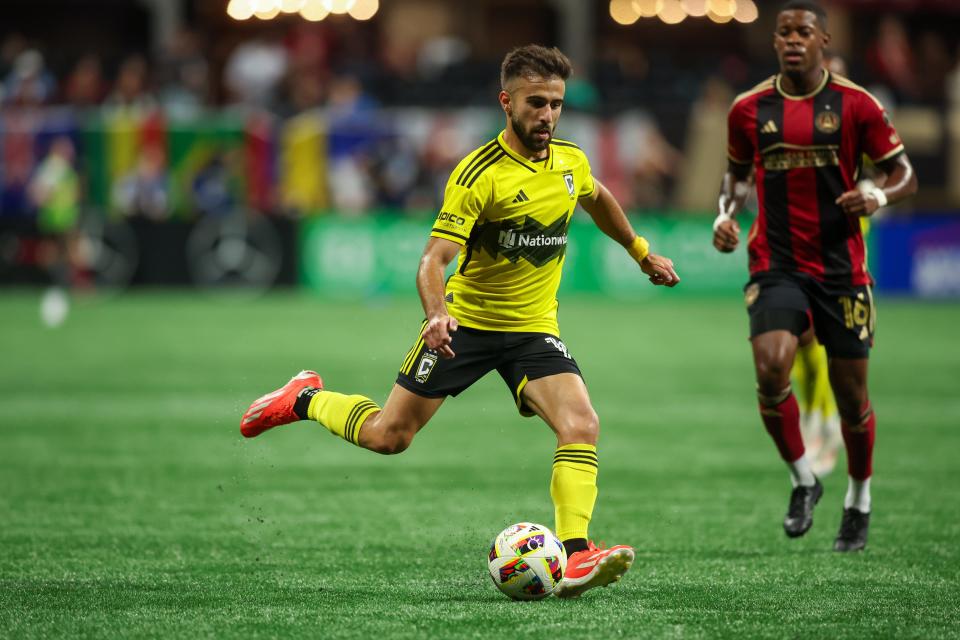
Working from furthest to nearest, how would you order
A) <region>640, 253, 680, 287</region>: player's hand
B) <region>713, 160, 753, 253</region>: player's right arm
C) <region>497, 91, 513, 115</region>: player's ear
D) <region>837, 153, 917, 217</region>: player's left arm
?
<region>713, 160, 753, 253</region>: player's right arm
<region>837, 153, 917, 217</region>: player's left arm
<region>640, 253, 680, 287</region>: player's hand
<region>497, 91, 513, 115</region>: player's ear

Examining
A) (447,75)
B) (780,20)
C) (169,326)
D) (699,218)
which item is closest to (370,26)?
(447,75)

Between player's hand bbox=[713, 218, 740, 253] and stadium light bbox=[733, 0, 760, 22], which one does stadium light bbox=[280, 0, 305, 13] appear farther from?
player's hand bbox=[713, 218, 740, 253]

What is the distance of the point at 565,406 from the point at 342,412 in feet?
3.72

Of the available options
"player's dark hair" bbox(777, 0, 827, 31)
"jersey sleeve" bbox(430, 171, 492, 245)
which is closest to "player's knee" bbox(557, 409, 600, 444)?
"jersey sleeve" bbox(430, 171, 492, 245)

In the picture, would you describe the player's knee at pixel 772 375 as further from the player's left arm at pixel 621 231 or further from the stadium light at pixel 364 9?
the stadium light at pixel 364 9

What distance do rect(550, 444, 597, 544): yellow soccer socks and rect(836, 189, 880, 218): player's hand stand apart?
1659 millimetres

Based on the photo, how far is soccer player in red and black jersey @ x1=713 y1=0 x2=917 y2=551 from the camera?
6848mm

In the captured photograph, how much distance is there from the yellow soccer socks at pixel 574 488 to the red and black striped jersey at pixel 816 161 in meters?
1.74

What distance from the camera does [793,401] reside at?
23.1 feet

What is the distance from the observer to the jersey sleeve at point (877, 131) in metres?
6.84

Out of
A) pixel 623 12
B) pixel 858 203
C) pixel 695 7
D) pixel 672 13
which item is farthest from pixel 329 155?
pixel 858 203

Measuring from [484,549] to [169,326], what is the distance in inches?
452

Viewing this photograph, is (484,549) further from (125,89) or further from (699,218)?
(125,89)

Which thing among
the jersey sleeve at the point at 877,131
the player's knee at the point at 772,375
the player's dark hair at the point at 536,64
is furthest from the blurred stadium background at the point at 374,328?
the player's dark hair at the point at 536,64
